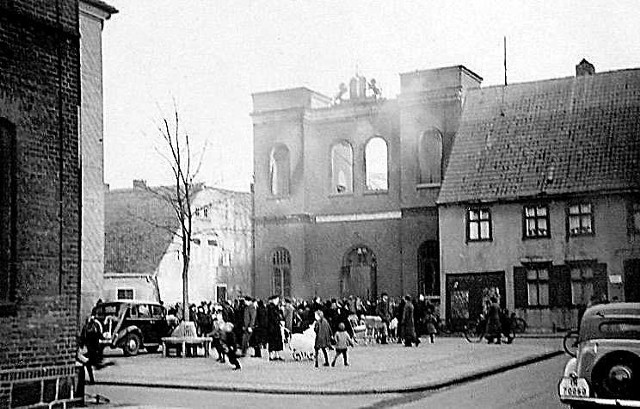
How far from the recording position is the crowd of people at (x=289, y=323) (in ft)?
79.0

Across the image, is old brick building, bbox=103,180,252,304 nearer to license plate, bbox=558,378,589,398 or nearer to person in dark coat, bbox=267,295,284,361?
person in dark coat, bbox=267,295,284,361

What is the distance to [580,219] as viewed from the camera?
3934cm

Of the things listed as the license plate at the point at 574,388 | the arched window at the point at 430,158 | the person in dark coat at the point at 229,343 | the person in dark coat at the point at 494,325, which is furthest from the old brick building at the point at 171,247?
the license plate at the point at 574,388

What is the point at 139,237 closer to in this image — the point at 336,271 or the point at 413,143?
the point at 336,271

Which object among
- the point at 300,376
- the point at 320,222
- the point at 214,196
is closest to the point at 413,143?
the point at 320,222

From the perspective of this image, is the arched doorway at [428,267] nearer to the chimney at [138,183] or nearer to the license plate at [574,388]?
the chimney at [138,183]

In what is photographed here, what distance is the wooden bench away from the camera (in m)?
28.4

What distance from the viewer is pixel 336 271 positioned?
48406mm

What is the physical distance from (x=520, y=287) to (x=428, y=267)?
7266mm

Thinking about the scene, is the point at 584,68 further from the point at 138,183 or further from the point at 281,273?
the point at 138,183

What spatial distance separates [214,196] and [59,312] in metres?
39.9

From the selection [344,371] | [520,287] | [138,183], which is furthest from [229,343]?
[138,183]

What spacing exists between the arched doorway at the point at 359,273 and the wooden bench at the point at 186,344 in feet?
62.3

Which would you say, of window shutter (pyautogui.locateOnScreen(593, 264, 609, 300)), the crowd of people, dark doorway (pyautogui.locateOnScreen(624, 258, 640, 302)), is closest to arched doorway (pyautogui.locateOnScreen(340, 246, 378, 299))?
the crowd of people
